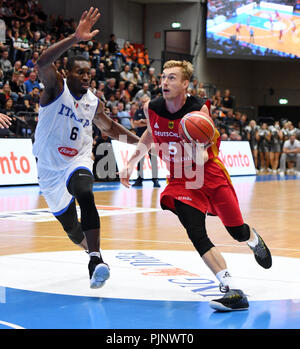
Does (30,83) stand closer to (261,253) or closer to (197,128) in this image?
(261,253)

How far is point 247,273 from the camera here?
21.8 feet

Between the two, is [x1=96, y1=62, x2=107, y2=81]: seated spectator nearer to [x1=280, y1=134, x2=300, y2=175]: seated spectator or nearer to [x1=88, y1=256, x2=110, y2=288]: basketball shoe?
[x1=280, y1=134, x2=300, y2=175]: seated spectator

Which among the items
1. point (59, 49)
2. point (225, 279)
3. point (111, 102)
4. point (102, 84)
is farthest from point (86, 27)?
point (111, 102)

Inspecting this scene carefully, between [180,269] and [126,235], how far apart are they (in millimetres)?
2619

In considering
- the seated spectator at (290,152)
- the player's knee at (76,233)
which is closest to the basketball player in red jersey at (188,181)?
the player's knee at (76,233)

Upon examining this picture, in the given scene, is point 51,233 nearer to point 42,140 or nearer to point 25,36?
point 42,140

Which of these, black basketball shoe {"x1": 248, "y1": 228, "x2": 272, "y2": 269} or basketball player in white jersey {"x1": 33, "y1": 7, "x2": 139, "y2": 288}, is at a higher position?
basketball player in white jersey {"x1": 33, "y1": 7, "x2": 139, "y2": 288}

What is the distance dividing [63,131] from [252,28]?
89.4ft

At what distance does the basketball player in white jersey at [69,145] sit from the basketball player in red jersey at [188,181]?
686 millimetres

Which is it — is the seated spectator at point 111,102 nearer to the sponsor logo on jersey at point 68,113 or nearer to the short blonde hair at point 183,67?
the sponsor logo on jersey at point 68,113

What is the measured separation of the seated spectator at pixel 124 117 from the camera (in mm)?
21359

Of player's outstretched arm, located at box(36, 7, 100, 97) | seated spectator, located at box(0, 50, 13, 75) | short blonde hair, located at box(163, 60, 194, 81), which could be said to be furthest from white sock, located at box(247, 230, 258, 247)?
seated spectator, located at box(0, 50, 13, 75)

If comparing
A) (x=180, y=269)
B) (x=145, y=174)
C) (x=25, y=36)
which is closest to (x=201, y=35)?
(x=25, y=36)

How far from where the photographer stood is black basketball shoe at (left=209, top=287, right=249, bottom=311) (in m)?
5.07
